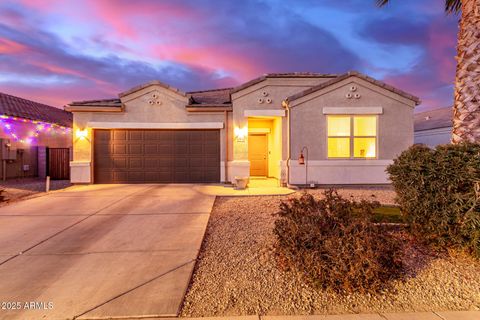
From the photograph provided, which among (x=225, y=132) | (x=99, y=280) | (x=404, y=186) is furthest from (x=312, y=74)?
(x=99, y=280)

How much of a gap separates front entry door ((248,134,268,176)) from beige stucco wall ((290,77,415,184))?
3.69 metres

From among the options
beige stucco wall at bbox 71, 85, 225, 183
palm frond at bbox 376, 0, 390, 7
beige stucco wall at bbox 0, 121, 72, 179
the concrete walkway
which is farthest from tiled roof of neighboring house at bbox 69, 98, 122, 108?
the concrete walkway

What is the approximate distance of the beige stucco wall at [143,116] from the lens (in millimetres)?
11938

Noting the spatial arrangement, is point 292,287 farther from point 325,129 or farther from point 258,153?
point 258,153

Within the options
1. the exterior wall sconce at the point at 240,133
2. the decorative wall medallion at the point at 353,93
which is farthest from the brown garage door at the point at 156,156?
the decorative wall medallion at the point at 353,93

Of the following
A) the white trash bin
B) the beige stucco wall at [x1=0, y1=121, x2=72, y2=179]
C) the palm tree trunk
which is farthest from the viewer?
the beige stucco wall at [x1=0, y1=121, x2=72, y2=179]

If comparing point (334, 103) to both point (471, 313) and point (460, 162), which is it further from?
point (471, 313)

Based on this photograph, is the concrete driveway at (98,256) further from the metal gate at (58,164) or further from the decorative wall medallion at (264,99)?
the metal gate at (58,164)

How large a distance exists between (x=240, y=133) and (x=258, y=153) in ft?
10.4

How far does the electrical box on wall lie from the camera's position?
546 inches

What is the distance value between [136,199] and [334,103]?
8.55 m

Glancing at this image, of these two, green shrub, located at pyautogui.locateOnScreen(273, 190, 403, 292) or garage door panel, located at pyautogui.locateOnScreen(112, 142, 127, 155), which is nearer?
green shrub, located at pyautogui.locateOnScreen(273, 190, 403, 292)

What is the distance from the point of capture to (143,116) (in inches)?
478

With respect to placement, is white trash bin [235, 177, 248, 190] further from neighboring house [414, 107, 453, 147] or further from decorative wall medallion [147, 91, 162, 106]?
neighboring house [414, 107, 453, 147]
